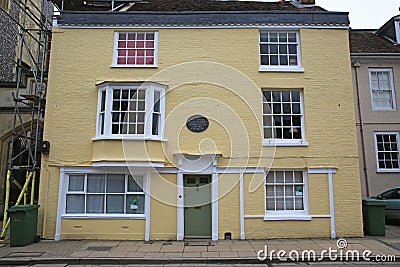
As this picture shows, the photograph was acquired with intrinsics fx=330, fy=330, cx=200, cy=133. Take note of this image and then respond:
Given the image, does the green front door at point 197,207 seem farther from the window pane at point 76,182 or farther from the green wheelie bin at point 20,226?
the green wheelie bin at point 20,226

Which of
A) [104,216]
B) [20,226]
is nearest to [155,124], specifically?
[104,216]

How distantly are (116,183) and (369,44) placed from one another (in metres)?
15.4

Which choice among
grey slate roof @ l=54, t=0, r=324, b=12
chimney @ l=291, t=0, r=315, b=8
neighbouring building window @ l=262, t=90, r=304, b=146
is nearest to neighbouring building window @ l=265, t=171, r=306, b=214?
neighbouring building window @ l=262, t=90, r=304, b=146

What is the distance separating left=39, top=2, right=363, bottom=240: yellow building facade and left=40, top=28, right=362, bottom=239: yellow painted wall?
37 millimetres

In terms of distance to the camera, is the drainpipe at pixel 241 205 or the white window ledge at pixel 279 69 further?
the white window ledge at pixel 279 69

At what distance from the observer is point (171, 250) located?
988cm

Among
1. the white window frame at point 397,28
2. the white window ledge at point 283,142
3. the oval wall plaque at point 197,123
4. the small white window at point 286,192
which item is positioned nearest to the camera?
the small white window at point 286,192

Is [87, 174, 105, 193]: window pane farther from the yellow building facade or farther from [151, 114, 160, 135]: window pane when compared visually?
[151, 114, 160, 135]: window pane

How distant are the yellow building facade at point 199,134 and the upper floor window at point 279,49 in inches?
1.6

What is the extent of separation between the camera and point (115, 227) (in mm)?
11375

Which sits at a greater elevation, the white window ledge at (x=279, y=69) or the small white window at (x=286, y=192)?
the white window ledge at (x=279, y=69)

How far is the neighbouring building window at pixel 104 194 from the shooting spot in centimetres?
1164

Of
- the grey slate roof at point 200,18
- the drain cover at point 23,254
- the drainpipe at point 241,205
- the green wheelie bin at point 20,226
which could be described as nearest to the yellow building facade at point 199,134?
the drainpipe at point 241,205

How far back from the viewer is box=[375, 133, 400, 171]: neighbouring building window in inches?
643
